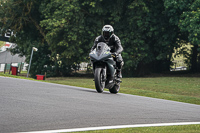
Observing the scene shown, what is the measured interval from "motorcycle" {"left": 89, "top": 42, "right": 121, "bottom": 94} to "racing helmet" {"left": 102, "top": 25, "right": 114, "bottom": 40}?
0.52m

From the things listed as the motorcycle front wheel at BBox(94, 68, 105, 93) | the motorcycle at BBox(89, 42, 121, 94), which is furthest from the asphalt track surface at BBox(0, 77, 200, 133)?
the motorcycle at BBox(89, 42, 121, 94)

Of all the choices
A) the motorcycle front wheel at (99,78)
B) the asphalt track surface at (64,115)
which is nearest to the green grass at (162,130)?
the asphalt track surface at (64,115)

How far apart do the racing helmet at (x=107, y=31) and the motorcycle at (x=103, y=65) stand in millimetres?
517

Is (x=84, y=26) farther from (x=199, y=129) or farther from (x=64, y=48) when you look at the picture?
(x=199, y=129)

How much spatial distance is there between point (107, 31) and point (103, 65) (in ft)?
4.19

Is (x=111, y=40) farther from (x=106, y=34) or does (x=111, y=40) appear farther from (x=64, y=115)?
(x=64, y=115)

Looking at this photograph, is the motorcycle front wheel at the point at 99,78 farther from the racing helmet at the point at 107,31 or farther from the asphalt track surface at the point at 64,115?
the asphalt track surface at the point at 64,115

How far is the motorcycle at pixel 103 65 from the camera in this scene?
1232 cm

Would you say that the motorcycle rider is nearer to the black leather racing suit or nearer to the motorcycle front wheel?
the black leather racing suit

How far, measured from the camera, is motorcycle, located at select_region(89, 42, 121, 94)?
12320 millimetres

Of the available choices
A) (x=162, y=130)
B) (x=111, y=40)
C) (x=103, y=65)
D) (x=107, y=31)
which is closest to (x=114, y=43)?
(x=111, y=40)

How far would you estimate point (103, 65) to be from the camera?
12.7m

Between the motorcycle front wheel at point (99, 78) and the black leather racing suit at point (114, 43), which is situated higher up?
the black leather racing suit at point (114, 43)

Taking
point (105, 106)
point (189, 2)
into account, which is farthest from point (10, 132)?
point (189, 2)
